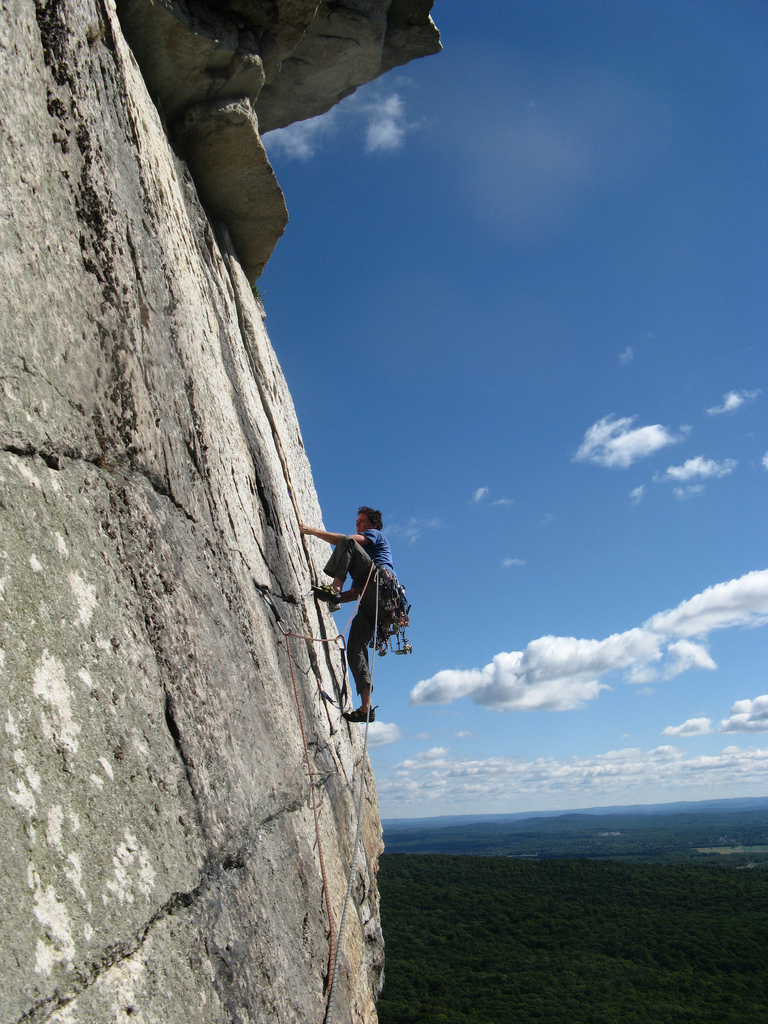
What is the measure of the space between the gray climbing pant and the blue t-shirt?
0.19 metres

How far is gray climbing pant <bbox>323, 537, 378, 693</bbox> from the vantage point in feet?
22.7

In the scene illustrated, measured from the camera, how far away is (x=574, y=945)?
232 ft

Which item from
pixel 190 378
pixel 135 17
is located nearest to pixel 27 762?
pixel 190 378

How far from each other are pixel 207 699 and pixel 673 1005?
72.7 meters

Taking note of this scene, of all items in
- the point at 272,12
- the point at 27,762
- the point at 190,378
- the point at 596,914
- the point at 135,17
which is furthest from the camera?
the point at 596,914

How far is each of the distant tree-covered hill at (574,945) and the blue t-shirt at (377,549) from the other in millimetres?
60871

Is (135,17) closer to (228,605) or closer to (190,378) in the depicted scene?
(190,378)

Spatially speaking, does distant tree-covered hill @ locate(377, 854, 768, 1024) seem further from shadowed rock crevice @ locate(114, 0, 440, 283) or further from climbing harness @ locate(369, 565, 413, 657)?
shadowed rock crevice @ locate(114, 0, 440, 283)

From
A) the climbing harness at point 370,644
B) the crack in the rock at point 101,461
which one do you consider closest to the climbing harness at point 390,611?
the climbing harness at point 370,644

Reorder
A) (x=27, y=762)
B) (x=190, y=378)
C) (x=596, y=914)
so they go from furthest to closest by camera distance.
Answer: (x=596, y=914)
(x=190, y=378)
(x=27, y=762)

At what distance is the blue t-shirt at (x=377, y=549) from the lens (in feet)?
23.9

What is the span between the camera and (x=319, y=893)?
4.07m

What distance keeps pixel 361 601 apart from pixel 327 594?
767mm

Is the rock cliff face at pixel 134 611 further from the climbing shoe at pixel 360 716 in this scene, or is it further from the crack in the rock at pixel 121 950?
the climbing shoe at pixel 360 716
